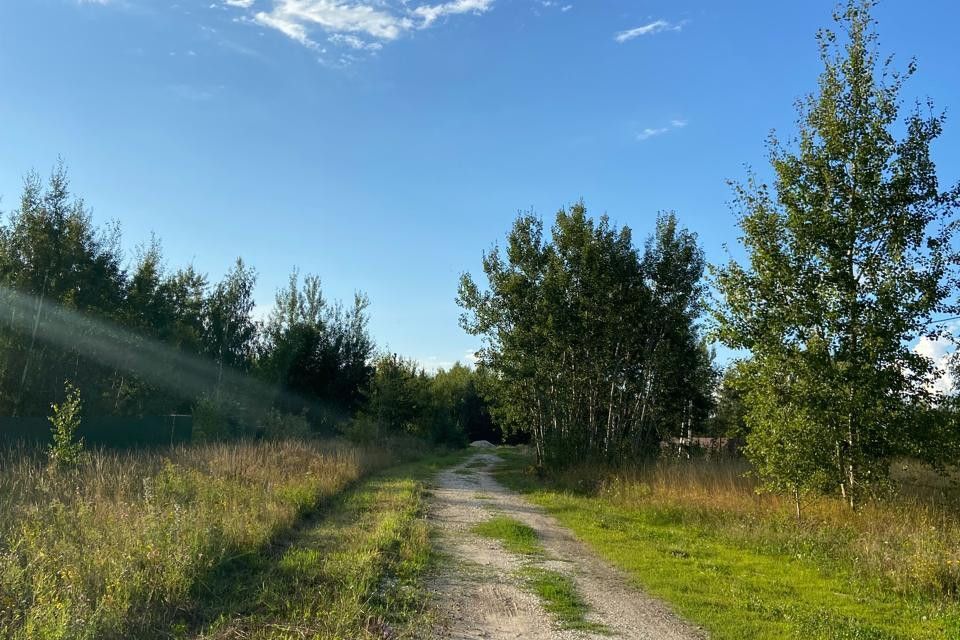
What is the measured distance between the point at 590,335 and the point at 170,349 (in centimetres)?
2001

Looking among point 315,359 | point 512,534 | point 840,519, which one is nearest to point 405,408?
point 315,359

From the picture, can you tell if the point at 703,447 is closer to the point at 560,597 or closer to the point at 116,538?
the point at 560,597

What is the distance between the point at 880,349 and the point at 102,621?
12.4 meters

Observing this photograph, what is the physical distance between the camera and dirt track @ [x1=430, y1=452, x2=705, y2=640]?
6348mm

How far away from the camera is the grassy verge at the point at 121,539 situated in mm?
5648

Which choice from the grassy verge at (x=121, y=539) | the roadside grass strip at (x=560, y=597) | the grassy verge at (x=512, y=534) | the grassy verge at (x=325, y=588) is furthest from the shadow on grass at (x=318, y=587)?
the roadside grass strip at (x=560, y=597)

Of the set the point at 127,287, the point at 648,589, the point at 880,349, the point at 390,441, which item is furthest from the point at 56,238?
the point at 880,349

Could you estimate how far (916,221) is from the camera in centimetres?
1253

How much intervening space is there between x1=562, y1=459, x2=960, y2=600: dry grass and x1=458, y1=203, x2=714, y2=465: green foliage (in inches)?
233

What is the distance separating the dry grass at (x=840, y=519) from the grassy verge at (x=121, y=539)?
21.8 feet

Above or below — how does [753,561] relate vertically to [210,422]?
below

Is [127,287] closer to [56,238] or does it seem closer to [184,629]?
[56,238]

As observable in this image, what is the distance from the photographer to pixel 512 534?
11.7 meters

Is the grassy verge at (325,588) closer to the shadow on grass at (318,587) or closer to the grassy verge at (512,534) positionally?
the shadow on grass at (318,587)
